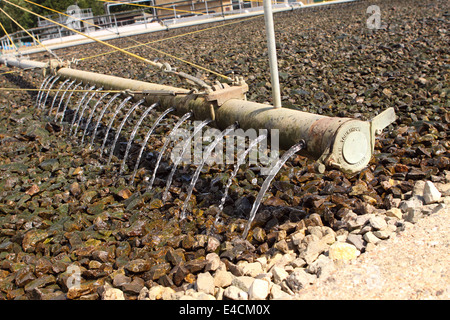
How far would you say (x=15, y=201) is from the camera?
4961 millimetres

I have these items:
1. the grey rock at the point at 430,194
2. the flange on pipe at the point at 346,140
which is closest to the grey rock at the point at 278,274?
the flange on pipe at the point at 346,140

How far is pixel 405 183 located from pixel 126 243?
2.84 metres

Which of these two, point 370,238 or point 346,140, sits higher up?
point 346,140

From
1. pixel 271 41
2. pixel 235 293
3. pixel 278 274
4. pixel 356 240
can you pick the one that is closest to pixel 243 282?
pixel 235 293

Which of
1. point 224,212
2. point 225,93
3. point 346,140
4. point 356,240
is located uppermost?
point 225,93

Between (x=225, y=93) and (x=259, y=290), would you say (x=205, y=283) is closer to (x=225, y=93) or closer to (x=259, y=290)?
(x=259, y=290)

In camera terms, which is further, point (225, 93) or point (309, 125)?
point (225, 93)

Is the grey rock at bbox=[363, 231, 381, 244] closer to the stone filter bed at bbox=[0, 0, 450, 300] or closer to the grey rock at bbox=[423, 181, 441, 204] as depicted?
the stone filter bed at bbox=[0, 0, 450, 300]

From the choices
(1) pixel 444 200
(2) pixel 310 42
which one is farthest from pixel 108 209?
(2) pixel 310 42

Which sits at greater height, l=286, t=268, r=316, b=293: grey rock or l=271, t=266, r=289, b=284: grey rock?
l=286, t=268, r=316, b=293: grey rock

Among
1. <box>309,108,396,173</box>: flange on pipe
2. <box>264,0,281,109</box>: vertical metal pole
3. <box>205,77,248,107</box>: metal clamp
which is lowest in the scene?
<box>309,108,396,173</box>: flange on pipe

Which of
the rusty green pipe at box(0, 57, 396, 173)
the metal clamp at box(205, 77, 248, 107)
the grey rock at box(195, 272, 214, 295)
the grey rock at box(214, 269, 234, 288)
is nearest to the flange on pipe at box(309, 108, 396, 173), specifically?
the rusty green pipe at box(0, 57, 396, 173)

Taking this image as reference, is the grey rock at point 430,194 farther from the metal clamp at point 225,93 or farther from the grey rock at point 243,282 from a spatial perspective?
the metal clamp at point 225,93

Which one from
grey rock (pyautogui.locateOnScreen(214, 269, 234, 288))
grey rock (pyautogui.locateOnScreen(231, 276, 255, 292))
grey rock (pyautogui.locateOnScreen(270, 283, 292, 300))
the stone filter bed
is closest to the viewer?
grey rock (pyautogui.locateOnScreen(270, 283, 292, 300))
